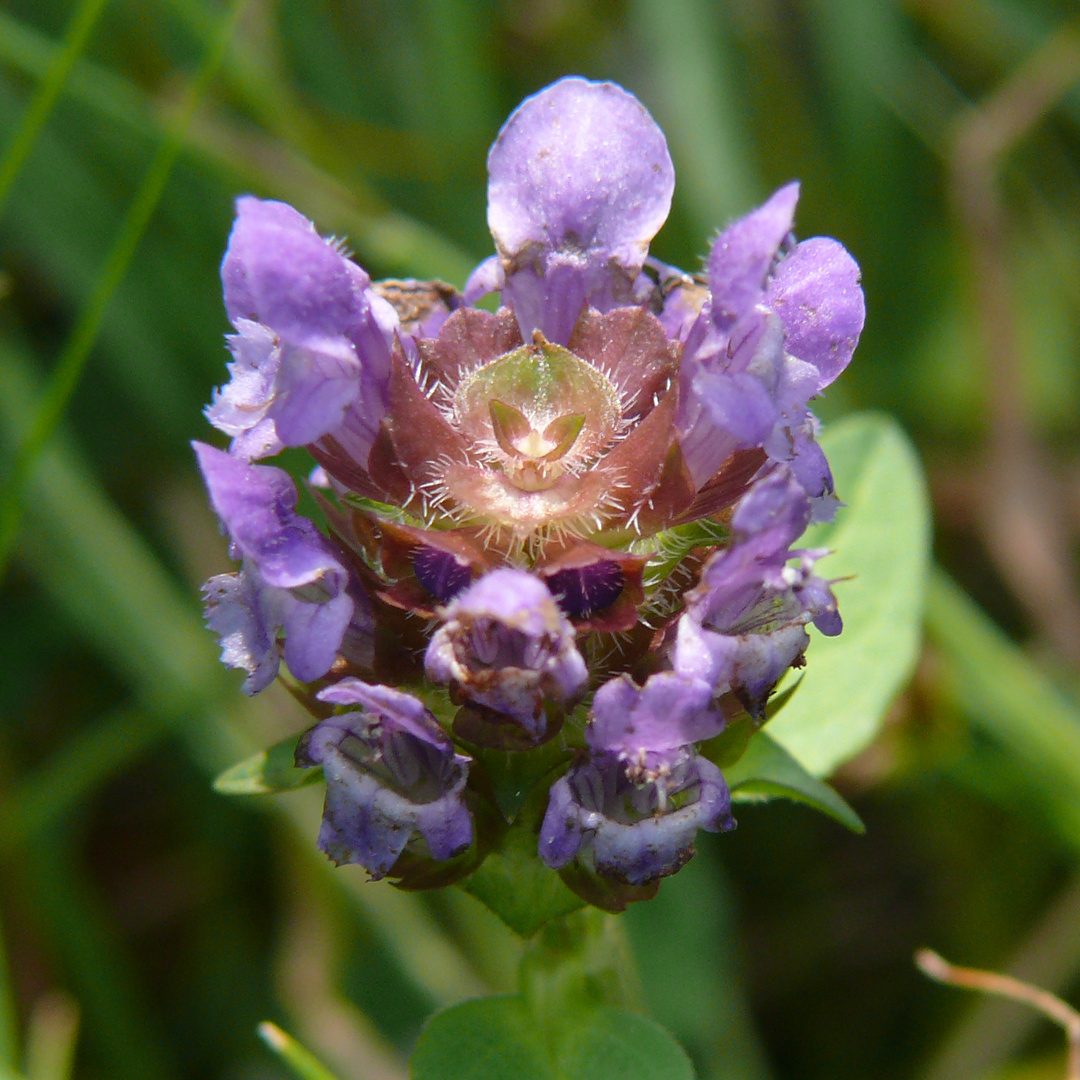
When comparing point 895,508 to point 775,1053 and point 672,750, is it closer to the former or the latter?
point 672,750

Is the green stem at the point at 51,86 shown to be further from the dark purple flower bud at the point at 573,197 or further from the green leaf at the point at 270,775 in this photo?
the green leaf at the point at 270,775

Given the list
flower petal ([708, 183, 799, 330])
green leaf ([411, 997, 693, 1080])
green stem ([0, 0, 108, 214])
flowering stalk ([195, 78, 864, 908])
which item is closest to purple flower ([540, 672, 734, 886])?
flowering stalk ([195, 78, 864, 908])

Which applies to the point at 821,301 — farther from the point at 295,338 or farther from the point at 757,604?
the point at 295,338

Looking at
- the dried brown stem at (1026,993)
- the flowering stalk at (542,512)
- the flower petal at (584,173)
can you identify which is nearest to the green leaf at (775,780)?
the flowering stalk at (542,512)

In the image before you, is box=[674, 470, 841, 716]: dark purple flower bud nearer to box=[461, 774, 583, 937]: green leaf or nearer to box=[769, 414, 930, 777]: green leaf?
box=[461, 774, 583, 937]: green leaf

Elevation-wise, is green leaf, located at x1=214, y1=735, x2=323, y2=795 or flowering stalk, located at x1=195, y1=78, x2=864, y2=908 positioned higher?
flowering stalk, located at x1=195, y1=78, x2=864, y2=908

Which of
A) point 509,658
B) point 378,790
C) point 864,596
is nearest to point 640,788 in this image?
point 509,658

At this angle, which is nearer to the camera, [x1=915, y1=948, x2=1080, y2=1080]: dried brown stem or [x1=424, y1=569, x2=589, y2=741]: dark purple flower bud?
[x1=424, y1=569, x2=589, y2=741]: dark purple flower bud
